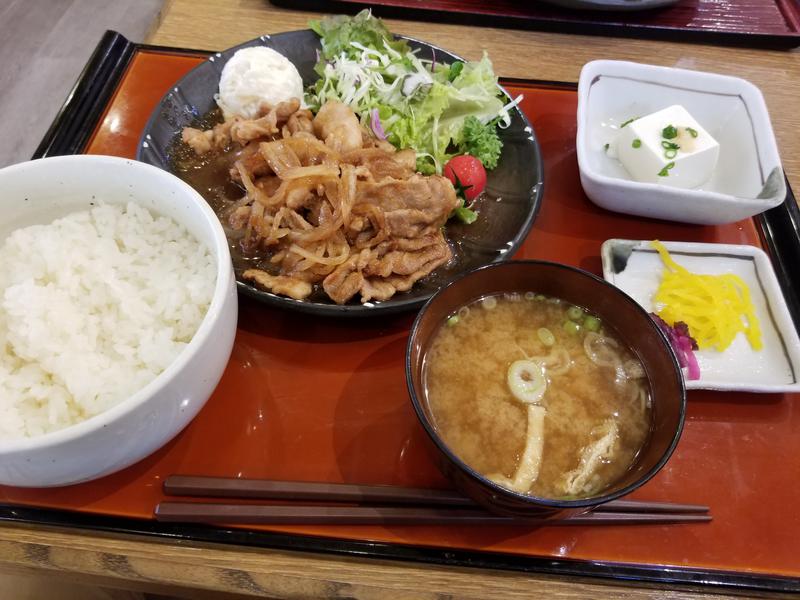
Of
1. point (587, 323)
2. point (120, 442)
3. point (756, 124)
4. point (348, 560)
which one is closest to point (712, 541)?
point (587, 323)

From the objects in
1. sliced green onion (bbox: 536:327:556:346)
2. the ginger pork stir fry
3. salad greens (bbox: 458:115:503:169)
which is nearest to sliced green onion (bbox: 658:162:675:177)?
salad greens (bbox: 458:115:503:169)

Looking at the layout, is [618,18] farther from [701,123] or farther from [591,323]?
[591,323]

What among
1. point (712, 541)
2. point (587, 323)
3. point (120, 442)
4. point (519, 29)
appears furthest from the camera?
point (519, 29)

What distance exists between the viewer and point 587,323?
5.26ft

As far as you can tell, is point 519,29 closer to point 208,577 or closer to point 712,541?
point 712,541

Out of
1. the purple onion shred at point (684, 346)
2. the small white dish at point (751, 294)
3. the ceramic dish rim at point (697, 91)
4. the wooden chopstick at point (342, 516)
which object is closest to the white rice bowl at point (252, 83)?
the ceramic dish rim at point (697, 91)

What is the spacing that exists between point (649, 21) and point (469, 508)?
2.82 metres

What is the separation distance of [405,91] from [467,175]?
1.91ft

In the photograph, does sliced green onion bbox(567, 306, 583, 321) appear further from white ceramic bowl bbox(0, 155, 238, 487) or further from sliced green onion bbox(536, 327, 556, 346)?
white ceramic bowl bbox(0, 155, 238, 487)

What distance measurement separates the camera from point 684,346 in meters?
1.75

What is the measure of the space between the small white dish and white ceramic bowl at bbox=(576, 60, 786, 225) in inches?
6.9

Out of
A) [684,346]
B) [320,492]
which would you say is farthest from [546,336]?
[320,492]

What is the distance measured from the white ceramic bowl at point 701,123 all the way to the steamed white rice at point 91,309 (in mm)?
1472

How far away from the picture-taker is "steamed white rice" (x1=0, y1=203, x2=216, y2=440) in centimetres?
134
